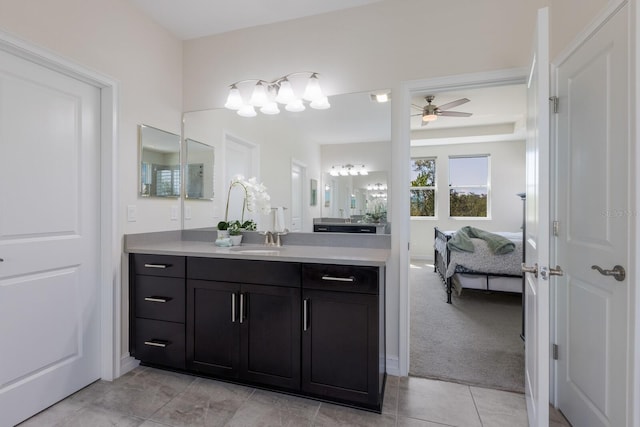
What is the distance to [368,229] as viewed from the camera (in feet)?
7.58

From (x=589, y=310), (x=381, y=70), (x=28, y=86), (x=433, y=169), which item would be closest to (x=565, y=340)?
(x=589, y=310)

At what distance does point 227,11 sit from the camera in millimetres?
2283

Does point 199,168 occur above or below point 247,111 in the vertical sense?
below

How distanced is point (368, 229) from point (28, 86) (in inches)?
86.0

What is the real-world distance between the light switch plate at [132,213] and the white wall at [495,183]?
579cm

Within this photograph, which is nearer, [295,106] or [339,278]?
[339,278]

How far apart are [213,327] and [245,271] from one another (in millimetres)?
441

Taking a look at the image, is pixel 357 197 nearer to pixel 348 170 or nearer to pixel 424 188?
pixel 348 170

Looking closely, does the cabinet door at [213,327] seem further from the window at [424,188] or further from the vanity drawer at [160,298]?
the window at [424,188]

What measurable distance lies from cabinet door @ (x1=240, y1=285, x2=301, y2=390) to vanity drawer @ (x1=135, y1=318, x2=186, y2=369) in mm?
468

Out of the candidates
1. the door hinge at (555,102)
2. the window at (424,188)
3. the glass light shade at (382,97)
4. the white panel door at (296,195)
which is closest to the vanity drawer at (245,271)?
the white panel door at (296,195)

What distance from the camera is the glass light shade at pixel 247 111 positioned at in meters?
2.49

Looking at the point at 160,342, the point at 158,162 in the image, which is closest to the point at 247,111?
the point at 158,162

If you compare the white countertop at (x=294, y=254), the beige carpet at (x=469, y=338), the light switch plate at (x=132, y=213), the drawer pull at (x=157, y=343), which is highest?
the light switch plate at (x=132, y=213)
